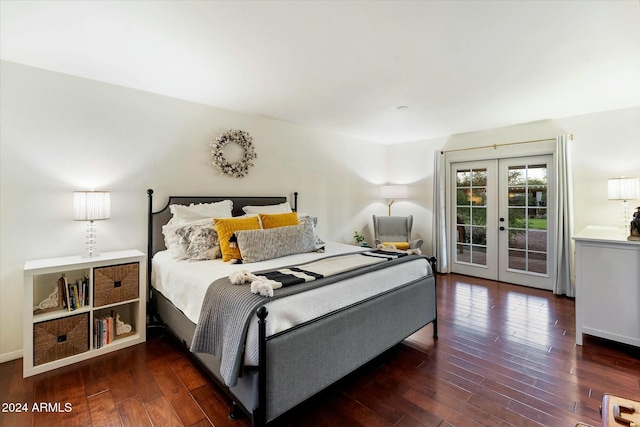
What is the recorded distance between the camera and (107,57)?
2.33 m

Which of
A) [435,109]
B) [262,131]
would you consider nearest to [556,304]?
[435,109]

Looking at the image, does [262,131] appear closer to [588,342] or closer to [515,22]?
[515,22]

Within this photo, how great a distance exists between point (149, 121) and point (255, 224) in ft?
4.98

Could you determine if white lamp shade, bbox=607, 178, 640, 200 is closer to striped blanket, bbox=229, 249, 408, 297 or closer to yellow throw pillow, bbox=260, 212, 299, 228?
striped blanket, bbox=229, 249, 408, 297

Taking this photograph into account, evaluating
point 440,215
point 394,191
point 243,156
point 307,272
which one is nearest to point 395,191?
point 394,191

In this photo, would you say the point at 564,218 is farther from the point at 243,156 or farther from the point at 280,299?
the point at 243,156

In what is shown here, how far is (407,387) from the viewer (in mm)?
2076

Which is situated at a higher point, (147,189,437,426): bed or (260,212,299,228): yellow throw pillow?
(260,212,299,228): yellow throw pillow

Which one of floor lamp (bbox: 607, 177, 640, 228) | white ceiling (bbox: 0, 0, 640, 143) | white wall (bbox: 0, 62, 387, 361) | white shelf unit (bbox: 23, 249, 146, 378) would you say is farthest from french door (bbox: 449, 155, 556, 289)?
white shelf unit (bbox: 23, 249, 146, 378)

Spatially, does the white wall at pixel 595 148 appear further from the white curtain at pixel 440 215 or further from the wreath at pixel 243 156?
the wreath at pixel 243 156

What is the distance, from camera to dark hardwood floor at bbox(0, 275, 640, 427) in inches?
70.2

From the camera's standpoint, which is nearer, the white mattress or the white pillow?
the white mattress

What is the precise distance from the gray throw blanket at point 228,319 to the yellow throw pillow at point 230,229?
637mm

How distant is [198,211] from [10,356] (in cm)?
185
